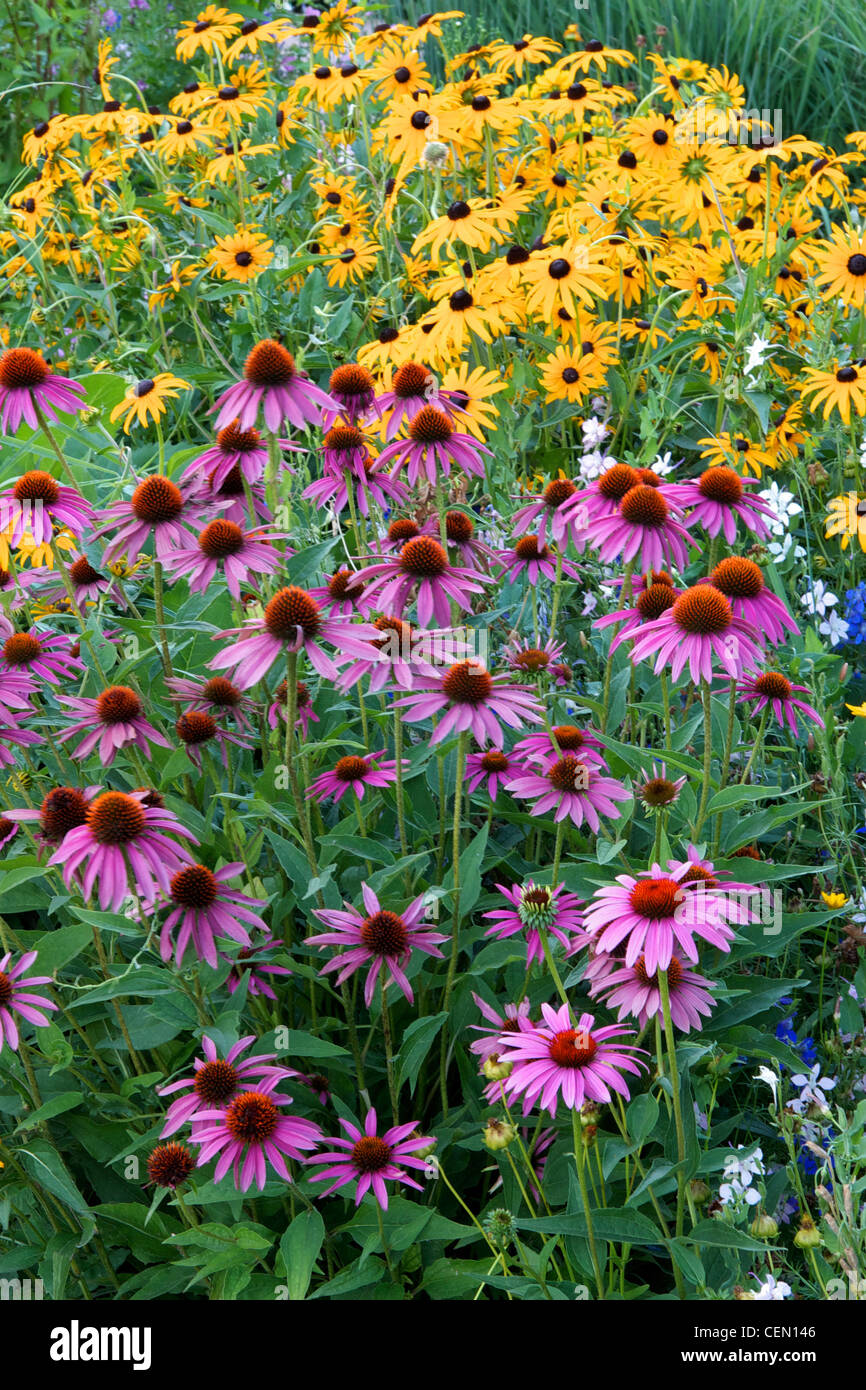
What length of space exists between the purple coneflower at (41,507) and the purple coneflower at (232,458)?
169mm

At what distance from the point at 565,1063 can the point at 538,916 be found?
20cm

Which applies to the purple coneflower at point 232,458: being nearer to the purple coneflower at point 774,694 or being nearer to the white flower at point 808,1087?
the purple coneflower at point 774,694

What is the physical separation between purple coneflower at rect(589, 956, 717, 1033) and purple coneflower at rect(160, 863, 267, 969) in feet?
1.45

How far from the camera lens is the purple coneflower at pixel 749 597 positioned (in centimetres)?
179

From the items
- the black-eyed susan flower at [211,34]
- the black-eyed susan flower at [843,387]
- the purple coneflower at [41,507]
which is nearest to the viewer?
the purple coneflower at [41,507]

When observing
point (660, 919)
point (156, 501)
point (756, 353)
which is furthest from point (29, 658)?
point (756, 353)

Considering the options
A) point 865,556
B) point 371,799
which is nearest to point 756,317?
point 865,556

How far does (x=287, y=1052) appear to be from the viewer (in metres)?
1.74

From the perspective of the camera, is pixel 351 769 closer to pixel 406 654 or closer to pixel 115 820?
pixel 406 654

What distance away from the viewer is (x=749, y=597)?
181 centimetres

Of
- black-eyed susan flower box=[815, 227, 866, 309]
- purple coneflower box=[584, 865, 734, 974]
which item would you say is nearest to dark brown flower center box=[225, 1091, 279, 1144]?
purple coneflower box=[584, 865, 734, 974]

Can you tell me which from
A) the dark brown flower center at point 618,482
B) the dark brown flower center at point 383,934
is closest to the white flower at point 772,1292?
the dark brown flower center at point 383,934

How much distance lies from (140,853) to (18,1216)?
839 mm
